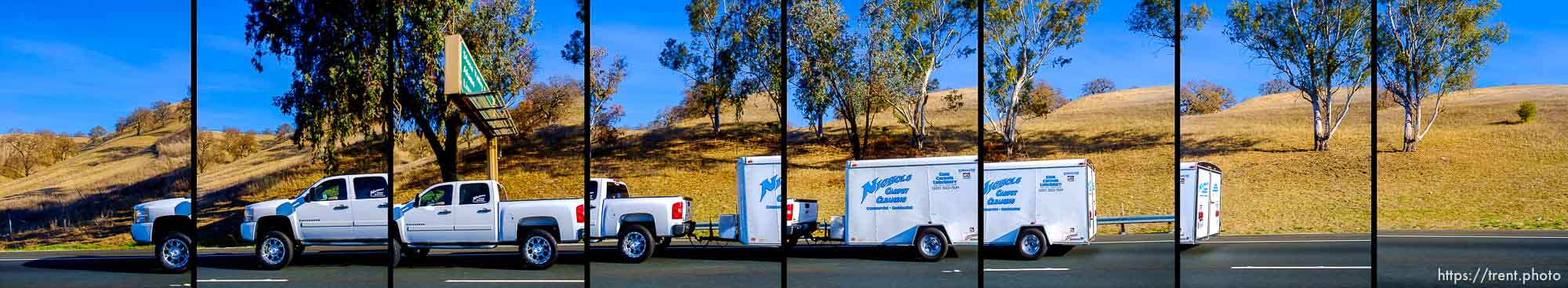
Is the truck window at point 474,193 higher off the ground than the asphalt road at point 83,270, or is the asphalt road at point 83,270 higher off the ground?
the truck window at point 474,193

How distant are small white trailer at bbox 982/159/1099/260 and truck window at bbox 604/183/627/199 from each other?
23.6 feet

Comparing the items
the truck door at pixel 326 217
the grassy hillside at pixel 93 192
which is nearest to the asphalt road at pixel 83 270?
the truck door at pixel 326 217

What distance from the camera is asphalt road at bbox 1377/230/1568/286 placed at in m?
13.2

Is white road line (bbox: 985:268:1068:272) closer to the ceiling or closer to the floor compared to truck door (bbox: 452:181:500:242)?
closer to the floor

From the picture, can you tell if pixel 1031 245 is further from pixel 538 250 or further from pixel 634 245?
pixel 538 250

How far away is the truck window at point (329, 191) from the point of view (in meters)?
17.0

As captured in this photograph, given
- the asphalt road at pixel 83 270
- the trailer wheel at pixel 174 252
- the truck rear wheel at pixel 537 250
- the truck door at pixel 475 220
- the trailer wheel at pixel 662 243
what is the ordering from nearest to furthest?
the asphalt road at pixel 83 270 < the trailer wheel at pixel 174 252 < the truck rear wheel at pixel 537 250 < the truck door at pixel 475 220 < the trailer wheel at pixel 662 243

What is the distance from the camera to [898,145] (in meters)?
49.7

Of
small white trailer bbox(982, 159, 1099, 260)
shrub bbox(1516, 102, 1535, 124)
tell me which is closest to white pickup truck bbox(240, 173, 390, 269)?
small white trailer bbox(982, 159, 1099, 260)

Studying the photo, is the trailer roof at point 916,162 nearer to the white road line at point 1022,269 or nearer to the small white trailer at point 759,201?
the small white trailer at point 759,201

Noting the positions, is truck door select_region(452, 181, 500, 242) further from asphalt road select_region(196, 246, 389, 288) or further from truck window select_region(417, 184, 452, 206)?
asphalt road select_region(196, 246, 389, 288)

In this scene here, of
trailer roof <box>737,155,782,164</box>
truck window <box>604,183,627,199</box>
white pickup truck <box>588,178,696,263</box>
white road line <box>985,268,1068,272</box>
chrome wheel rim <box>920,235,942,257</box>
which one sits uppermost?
trailer roof <box>737,155,782,164</box>

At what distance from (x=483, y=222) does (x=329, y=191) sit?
2.80m

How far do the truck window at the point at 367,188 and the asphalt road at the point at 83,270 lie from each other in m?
2.90
